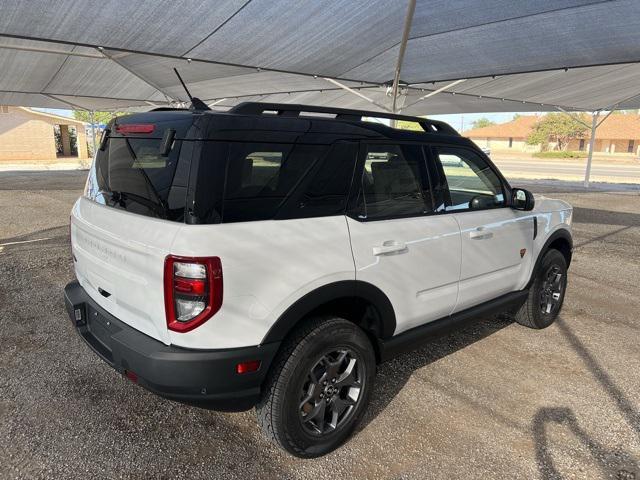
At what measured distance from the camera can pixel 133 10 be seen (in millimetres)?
6820

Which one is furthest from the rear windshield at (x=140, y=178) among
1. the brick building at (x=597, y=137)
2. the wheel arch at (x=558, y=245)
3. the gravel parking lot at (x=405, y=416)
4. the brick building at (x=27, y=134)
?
the brick building at (x=597, y=137)

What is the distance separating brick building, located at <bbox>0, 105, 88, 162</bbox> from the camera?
3241 cm

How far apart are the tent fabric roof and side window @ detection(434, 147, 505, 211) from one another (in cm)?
442

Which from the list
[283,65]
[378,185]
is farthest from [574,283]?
[283,65]

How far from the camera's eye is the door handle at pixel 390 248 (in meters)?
2.59

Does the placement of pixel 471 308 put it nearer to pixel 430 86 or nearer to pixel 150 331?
pixel 150 331

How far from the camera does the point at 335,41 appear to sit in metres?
8.47

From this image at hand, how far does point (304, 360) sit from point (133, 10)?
6612 mm

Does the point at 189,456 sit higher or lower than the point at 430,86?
lower

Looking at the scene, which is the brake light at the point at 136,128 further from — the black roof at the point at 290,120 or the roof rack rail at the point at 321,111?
the roof rack rail at the point at 321,111

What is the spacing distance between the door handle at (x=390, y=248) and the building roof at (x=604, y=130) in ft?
238

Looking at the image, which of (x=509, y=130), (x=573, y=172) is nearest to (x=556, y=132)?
(x=509, y=130)

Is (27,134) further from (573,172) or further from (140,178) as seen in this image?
(573,172)

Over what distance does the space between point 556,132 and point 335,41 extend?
225 ft
